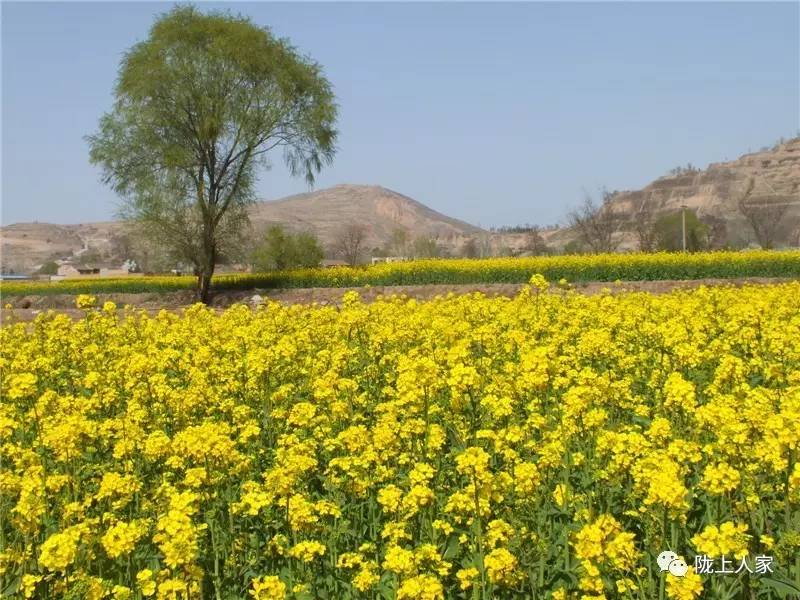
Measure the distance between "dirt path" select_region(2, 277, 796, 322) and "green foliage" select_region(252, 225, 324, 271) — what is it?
66.8 feet

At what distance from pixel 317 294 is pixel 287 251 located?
90.0ft

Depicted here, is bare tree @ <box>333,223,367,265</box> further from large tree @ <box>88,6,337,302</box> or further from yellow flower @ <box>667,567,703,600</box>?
yellow flower @ <box>667,567,703,600</box>

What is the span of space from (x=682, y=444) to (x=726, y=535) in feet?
3.27

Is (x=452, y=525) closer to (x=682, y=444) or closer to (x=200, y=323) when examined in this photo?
(x=682, y=444)

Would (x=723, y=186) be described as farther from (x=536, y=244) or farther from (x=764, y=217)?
(x=536, y=244)

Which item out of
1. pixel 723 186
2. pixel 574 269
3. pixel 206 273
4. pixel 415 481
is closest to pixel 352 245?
pixel 206 273

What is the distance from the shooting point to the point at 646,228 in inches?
3130

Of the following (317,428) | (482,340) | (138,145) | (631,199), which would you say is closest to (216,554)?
(317,428)

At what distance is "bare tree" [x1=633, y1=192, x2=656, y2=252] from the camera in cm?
5987

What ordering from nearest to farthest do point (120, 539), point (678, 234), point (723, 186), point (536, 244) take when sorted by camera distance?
point (120, 539), point (678, 234), point (536, 244), point (723, 186)

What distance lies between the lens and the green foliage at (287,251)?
175 ft

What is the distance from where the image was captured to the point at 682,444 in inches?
166

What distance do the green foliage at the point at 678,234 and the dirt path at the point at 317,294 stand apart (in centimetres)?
3945

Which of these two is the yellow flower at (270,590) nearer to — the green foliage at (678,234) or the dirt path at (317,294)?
the dirt path at (317,294)
